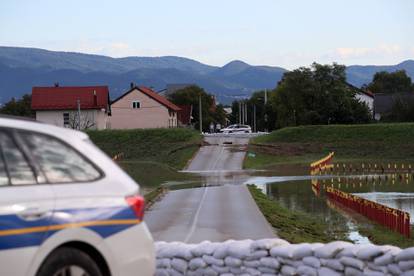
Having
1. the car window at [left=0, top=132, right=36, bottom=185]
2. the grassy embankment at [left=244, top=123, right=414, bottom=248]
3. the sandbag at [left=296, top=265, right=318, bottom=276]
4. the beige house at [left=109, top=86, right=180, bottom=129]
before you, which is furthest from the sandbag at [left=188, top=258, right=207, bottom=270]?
the beige house at [left=109, top=86, right=180, bottom=129]

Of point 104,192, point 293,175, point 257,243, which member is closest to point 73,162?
point 104,192

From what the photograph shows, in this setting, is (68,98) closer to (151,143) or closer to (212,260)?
(151,143)

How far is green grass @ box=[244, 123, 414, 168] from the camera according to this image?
209ft

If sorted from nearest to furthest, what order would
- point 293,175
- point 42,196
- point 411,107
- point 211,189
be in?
point 42,196 → point 211,189 → point 293,175 → point 411,107

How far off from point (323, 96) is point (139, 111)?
87.4 feet

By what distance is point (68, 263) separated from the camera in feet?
18.7

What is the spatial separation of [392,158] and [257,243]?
5757 cm

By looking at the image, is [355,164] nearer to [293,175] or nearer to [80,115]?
[293,175]

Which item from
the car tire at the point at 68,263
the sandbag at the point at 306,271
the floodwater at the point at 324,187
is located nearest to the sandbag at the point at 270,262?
the sandbag at the point at 306,271

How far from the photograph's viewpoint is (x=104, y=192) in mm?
6027

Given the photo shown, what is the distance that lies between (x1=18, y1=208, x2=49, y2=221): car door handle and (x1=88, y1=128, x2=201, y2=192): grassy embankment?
45522 millimetres

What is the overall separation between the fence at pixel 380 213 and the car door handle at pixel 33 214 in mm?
17289

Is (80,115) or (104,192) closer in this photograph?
(104,192)

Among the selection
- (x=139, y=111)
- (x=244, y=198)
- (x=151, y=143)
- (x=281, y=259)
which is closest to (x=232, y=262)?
(x=281, y=259)
